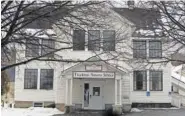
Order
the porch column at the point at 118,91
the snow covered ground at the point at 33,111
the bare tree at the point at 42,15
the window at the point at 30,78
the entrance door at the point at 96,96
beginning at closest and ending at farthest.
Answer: the bare tree at the point at 42,15 → the snow covered ground at the point at 33,111 → the porch column at the point at 118,91 → the entrance door at the point at 96,96 → the window at the point at 30,78

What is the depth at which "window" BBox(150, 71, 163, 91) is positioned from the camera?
2908cm

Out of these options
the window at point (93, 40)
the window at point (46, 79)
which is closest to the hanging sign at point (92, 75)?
the window at point (46, 79)

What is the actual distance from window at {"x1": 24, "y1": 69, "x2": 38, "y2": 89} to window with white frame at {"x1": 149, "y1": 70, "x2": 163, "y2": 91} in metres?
9.22

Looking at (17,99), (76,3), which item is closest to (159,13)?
(76,3)

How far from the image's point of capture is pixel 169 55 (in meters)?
16.3

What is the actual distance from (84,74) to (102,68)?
139 centimetres

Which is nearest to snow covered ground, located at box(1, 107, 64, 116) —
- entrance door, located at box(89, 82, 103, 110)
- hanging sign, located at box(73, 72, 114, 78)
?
entrance door, located at box(89, 82, 103, 110)

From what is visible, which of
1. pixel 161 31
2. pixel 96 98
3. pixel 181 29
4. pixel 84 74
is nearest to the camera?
pixel 181 29

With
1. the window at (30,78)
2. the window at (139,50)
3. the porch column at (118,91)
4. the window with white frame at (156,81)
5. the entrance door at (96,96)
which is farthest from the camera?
the window with white frame at (156,81)

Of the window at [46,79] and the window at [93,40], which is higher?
the window at [93,40]

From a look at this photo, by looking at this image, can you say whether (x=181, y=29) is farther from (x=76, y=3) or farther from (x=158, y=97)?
(x=158, y=97)

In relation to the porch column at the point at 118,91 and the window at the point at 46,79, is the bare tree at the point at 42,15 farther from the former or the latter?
the window at the point at 46,79

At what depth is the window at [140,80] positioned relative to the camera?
95.5 feet

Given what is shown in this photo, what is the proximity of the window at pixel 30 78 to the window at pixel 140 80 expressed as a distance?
804cm
